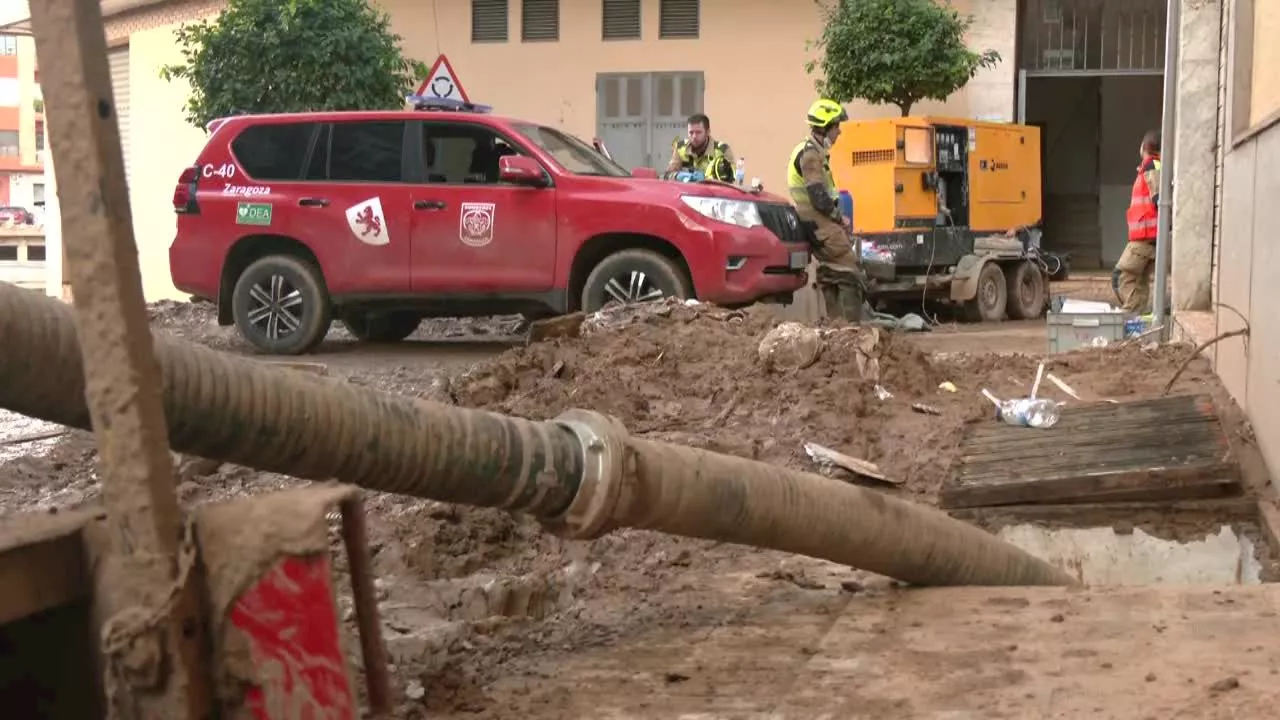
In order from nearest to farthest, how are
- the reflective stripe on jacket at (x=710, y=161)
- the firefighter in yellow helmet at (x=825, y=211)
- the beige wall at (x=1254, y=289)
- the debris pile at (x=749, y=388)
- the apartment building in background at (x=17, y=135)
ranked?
the beige wall at (x=1254, y=289), the debris pile at (x=749, y=388), the firefighter in yellow helmet at (x=825, y=211), the reflective stripe on jacket at (x=710, y=161), the apartment building in background at (x=17, y=135)

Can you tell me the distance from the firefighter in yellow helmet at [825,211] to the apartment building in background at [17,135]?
42376 millimetres

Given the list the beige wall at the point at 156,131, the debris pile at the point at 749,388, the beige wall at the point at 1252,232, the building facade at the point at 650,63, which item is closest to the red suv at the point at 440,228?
the debris pile at the point at 749,388

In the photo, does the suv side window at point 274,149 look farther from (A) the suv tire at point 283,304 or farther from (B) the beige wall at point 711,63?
(B) the beige wall at point 711,63

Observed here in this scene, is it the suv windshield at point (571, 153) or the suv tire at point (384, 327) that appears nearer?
the suv windshield at point (571, 153)

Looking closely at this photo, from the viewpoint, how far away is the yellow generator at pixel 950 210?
1594cm

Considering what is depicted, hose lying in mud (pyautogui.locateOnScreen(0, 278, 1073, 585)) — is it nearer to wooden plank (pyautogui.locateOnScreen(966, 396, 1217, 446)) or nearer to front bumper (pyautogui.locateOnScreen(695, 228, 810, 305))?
wooden plank (pyautogui.locateOnScreen(966, 396, 1217, 446))

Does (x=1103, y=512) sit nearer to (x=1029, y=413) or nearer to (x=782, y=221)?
(x=1029, y=413)

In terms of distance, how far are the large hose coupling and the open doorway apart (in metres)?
24.1

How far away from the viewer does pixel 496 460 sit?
3.16 meters

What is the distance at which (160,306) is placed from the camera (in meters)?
18.8

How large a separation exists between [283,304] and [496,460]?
29.9ft

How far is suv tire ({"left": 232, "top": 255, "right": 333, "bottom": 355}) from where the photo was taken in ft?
38.8

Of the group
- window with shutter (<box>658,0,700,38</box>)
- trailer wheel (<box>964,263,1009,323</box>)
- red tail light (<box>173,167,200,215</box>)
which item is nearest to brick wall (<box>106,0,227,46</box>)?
window with shutter (<box>658,0,700,38</box>)

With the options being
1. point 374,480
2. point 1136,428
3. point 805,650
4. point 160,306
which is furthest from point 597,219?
point 160,306
